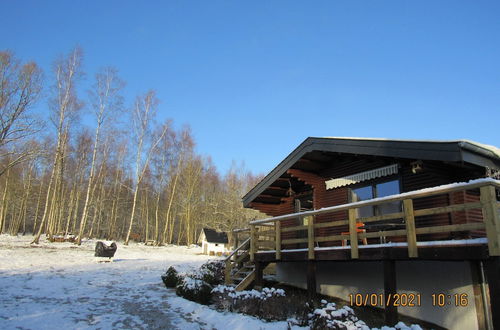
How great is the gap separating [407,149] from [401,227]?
2269 millimetres

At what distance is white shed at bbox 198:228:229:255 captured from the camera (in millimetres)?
37906

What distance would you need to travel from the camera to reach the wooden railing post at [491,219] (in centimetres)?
569

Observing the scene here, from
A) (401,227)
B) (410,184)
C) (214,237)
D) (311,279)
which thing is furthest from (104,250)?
(214,237)

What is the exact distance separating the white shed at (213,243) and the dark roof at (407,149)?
27382mm

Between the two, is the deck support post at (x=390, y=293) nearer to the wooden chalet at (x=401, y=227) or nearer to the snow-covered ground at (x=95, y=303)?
the wooden chalet at (x=401, y=227)

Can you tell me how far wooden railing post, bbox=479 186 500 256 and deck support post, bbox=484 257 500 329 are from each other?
0.22 meters

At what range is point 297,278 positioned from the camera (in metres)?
12.6

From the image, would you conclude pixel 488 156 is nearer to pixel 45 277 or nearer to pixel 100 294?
pixel 100 294

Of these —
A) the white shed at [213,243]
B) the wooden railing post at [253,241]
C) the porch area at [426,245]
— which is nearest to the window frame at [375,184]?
the porch area at [426,245]

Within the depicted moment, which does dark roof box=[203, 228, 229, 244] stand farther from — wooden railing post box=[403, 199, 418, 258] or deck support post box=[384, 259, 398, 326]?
wooden railing post box=[403, 199, 418, 258]

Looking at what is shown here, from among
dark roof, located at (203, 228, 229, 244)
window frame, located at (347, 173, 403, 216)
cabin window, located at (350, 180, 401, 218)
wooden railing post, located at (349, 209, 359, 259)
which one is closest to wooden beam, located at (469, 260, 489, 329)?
wooden railing post, located at (349, 209, 359, 259)

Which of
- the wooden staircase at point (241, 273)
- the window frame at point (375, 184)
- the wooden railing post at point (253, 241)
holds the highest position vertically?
the window frame at point (375, 184)

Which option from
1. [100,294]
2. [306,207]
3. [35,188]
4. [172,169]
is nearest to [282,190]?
[306,207]
